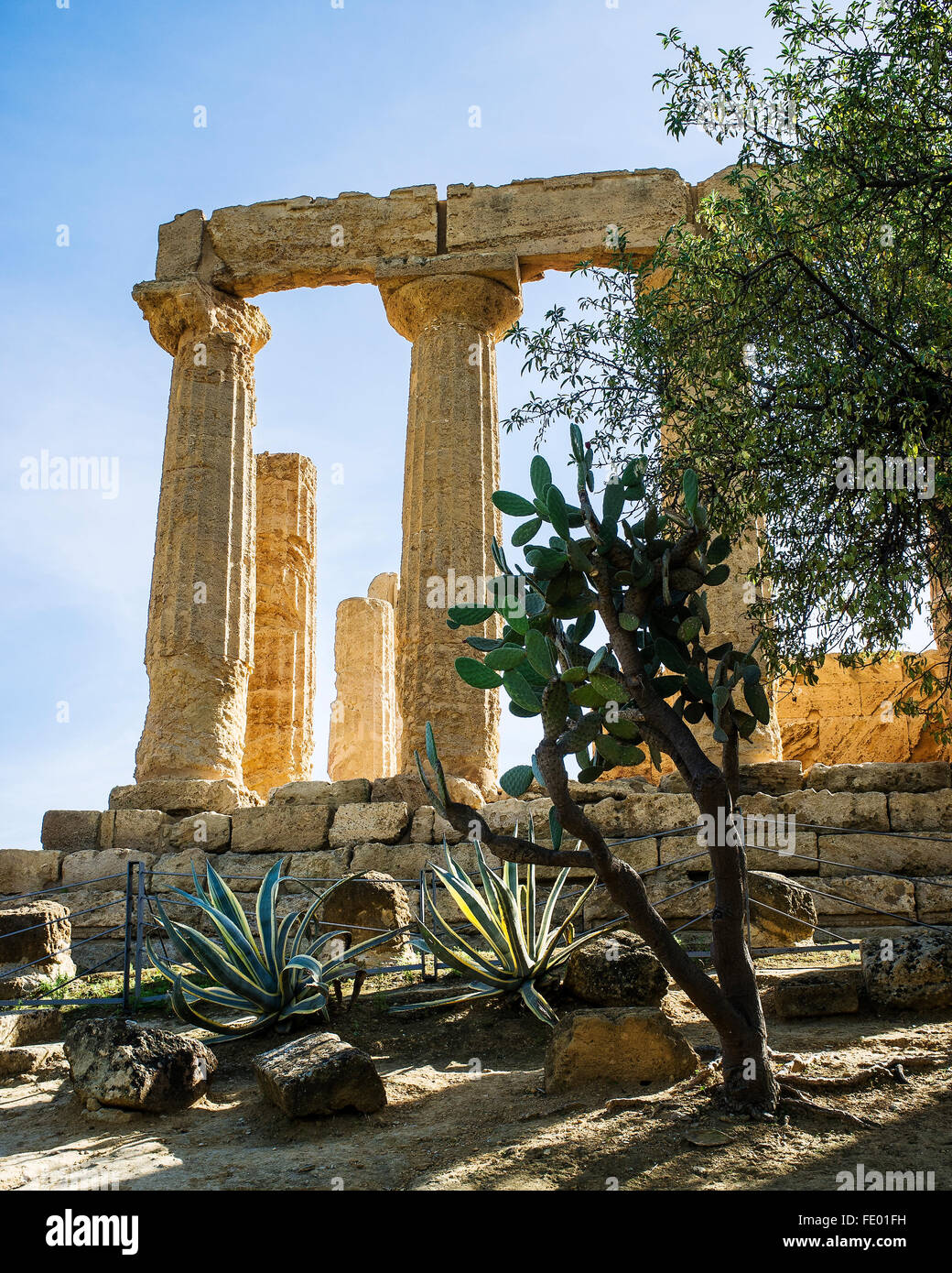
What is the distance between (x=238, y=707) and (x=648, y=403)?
651cm

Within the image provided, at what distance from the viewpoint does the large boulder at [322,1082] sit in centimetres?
496

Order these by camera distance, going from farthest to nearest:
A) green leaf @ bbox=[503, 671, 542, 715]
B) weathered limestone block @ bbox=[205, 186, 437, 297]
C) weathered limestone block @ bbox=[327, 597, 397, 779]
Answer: weathered limestone block @ bbox=[327, 597, 397, 779] → weathered limestone block @ bbox=[205, 186, 437, 297] → green leaf @ bbox=[503, 671, 542, 715]

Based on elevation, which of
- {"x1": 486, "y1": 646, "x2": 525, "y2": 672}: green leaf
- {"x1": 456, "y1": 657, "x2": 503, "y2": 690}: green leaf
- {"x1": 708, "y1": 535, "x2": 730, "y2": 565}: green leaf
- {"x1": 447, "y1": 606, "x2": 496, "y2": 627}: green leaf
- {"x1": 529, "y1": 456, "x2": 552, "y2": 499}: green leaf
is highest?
{"x1": 529, "y1": 456, "x2": 552, "y2": 499}: green leaf

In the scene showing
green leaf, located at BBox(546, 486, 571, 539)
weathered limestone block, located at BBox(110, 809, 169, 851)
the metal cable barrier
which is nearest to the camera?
green leaf, located at BBox(546, 486, 571, 539)

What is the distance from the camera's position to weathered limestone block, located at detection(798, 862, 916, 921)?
9109 mm

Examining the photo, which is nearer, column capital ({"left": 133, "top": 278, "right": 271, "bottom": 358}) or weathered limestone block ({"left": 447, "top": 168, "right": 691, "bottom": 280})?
weathered limestone block ({"left": 447, "top": 168, "right": 691, "bottom": 280})

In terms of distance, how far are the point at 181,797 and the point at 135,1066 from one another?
258 inches

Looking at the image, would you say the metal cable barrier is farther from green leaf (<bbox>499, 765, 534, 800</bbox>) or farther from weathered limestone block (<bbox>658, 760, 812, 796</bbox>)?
green leaf (<bbox>499, 765, 534, 800</bbox>)

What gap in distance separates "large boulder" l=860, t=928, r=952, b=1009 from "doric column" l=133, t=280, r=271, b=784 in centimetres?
797

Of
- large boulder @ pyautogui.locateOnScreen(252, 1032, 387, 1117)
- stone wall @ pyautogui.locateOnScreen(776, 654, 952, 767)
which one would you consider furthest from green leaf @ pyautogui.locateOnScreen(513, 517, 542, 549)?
Answer: stone wall @ pyautogui.locateOnScreen(776, 654, 952, 767)

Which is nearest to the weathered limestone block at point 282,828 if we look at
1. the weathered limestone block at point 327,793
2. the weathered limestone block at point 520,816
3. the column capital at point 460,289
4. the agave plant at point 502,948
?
the weathered limestone block at point 327,793

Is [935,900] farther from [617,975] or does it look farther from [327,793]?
[327,793]

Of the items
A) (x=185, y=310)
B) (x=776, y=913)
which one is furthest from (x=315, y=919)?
(x=185, y=310)

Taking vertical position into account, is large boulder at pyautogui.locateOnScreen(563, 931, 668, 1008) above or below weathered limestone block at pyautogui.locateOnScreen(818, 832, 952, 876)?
below
